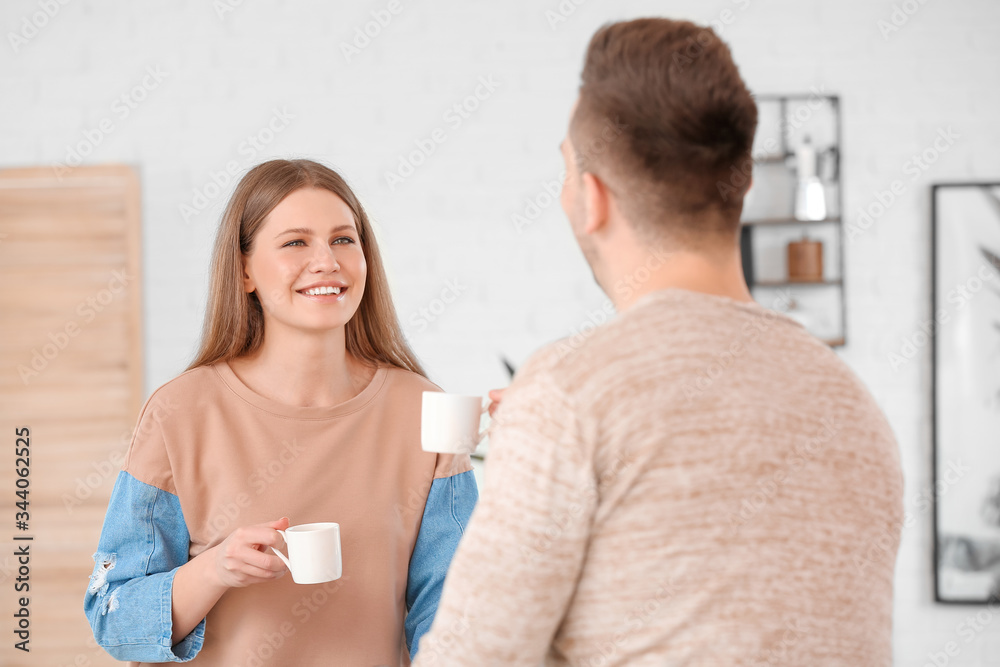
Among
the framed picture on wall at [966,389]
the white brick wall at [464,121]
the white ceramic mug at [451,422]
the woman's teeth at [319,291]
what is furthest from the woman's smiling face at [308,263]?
the framed picture on wall at [966,389]

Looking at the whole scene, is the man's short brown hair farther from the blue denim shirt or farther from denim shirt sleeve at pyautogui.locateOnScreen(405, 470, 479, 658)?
the blue denim shirt

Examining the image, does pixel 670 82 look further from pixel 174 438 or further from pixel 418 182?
pixel 418 182

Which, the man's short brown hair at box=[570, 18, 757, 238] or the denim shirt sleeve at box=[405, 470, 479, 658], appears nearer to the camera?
the man's short brown hair at box=[570, 18, 757, 238]

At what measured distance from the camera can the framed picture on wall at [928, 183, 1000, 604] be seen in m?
3.04

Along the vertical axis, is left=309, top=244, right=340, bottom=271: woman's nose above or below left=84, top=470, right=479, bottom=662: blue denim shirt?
above

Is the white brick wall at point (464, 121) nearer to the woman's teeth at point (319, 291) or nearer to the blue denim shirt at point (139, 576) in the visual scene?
the woman's teeth at point (319, 291)

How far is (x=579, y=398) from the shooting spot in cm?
67

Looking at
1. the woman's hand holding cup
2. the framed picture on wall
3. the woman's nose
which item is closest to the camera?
the woman's hand holding cup

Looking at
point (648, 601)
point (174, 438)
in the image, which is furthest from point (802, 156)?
point (648, 601)

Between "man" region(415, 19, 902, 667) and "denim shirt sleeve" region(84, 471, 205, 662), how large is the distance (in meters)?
0.71

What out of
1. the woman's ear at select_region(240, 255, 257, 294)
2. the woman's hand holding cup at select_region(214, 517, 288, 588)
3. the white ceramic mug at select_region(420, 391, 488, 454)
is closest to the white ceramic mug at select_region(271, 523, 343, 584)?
the woman's hand holding cup at select_region(214, 517, 288, 588)

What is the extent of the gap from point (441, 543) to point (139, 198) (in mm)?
2304

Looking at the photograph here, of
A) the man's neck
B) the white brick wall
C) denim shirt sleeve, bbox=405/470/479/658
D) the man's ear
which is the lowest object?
denim shirt sleeve, bbox=405/470/479/658

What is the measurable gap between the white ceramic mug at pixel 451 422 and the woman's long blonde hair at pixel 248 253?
41 cm
